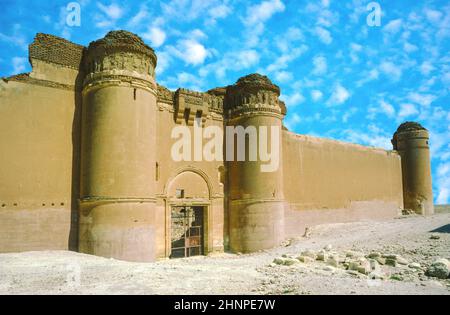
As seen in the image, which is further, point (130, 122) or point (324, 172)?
point (324, 172)

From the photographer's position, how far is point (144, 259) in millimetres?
10562

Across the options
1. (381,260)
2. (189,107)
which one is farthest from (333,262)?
(189,107)

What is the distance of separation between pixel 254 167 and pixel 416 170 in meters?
14.6

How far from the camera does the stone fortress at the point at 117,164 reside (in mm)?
10016

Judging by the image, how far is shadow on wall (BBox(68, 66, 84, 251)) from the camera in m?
10.4

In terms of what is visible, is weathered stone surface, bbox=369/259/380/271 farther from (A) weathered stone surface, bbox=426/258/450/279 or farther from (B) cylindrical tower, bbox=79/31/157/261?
(B) cylindrical tower, bbox=79/31/157/261

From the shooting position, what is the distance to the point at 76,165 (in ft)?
35.6

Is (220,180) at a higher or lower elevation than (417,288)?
higher

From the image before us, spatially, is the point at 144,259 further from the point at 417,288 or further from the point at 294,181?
the point at 294,181

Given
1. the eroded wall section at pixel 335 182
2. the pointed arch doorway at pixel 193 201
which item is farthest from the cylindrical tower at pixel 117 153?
the eroded wall section at pixel 335 182

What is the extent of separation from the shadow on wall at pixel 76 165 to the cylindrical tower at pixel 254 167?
234 inches

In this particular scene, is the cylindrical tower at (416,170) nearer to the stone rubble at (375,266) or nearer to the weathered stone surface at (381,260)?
the stone rubble at (375,266)

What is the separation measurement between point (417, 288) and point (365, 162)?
48.9ft
